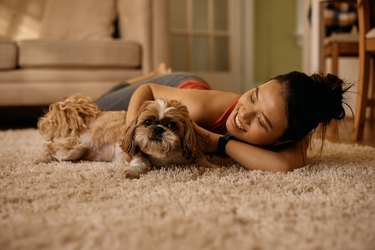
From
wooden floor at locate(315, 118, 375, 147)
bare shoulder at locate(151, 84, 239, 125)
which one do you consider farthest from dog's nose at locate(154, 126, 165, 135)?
wooden floor at locate(315, 118, 375, 147)

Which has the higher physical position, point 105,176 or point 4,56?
point 4,56

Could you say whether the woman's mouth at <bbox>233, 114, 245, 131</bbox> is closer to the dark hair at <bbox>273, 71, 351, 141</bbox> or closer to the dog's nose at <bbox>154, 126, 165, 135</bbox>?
the dark hair at <bbox>273, 71, 351, 141</bbox>

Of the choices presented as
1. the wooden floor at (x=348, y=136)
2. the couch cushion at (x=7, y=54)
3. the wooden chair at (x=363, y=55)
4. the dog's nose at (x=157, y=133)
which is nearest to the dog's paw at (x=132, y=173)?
the dog's nose at (x=157, y=133)

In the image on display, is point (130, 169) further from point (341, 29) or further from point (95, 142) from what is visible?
point (341, 29)

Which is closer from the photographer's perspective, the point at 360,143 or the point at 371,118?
the point at 360,143

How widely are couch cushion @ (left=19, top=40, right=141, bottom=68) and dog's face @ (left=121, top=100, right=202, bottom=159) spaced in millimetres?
1867

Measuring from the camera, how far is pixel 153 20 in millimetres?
3346

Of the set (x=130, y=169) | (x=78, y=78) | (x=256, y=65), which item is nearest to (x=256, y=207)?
(x=130, y=169)

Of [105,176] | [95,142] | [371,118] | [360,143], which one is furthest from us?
[371,118]

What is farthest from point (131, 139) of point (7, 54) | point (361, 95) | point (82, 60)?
point (7, 54)

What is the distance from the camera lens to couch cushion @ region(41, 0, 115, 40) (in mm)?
3654

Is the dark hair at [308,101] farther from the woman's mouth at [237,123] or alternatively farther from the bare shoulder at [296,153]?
the woman's mouth at [237,123]

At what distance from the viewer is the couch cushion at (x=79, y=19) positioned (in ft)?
12.0

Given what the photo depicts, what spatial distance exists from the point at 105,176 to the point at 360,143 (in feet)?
5.08
